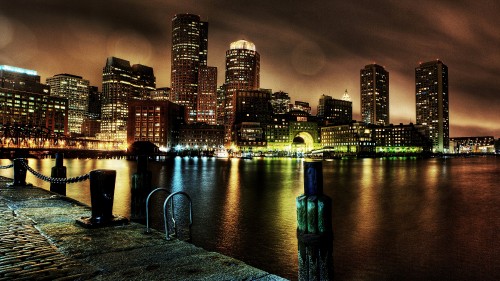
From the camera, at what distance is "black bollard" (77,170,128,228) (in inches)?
351

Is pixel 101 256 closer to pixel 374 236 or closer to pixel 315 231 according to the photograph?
pixel 315 231

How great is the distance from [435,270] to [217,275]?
10.8m

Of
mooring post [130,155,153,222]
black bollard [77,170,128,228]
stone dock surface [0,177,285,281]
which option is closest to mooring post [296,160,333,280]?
stone dock surface [0,177,285,281]

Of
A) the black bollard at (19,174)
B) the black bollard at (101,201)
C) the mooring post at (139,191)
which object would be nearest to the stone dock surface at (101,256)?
the black bollard at (101,201)

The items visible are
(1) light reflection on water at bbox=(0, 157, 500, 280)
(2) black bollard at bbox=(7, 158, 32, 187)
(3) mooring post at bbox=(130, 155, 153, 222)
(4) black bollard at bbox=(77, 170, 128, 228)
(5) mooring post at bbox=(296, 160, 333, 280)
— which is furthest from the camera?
(2) black bollard at bbox=(7, 158, 32, 187)

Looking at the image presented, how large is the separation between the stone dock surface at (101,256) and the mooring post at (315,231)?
0.58 m

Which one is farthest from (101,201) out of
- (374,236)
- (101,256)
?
(374,236)

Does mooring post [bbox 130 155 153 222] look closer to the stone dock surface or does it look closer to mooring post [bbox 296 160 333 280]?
the stone dock surface

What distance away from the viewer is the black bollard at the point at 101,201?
891cm

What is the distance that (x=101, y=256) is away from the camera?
20.8ft

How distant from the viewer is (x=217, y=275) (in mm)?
5383

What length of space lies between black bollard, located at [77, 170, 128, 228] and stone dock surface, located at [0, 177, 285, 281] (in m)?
0.25

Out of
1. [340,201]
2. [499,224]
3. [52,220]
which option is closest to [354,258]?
[52,220]

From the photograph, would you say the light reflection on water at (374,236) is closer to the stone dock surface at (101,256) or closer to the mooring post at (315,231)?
the stone dock surface at (101,256)
